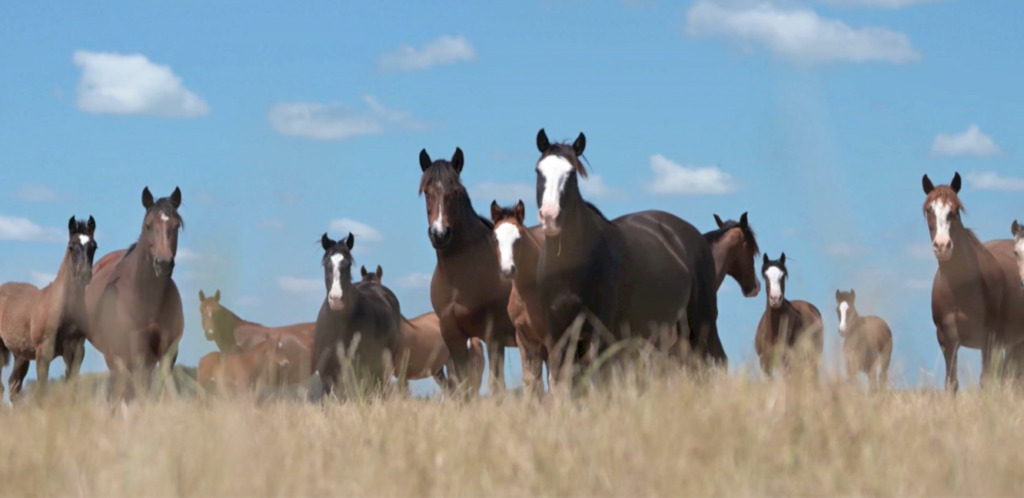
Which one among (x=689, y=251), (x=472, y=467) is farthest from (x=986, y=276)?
(x=472, y=467)

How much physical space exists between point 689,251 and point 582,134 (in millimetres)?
2434

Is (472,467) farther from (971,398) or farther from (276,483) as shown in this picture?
(971,398)

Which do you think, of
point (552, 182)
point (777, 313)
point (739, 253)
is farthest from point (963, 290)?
point (552, 182)

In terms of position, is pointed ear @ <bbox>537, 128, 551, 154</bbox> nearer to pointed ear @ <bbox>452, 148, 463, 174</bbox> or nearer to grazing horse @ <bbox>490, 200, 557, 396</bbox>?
grazing horse @ <bbox>490, 200, 557, 396</bbox>

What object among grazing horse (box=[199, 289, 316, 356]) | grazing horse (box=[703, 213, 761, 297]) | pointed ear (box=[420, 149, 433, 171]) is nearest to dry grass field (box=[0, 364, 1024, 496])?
pointed ear (box=[420, 149, 433, 171])

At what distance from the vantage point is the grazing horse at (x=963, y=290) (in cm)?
1262

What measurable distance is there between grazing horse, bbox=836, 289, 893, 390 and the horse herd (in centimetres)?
7

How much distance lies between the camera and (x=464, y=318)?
11102mm

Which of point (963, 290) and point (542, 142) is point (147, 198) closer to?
point (542, 142)

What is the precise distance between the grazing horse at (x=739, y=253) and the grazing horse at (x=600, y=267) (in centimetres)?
245

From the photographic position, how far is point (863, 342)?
1251 centimetres

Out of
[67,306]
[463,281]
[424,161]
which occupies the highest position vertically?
[424,161]

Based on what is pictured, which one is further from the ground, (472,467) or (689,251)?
(689,251)

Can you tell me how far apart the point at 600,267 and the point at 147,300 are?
5591 millimetres
